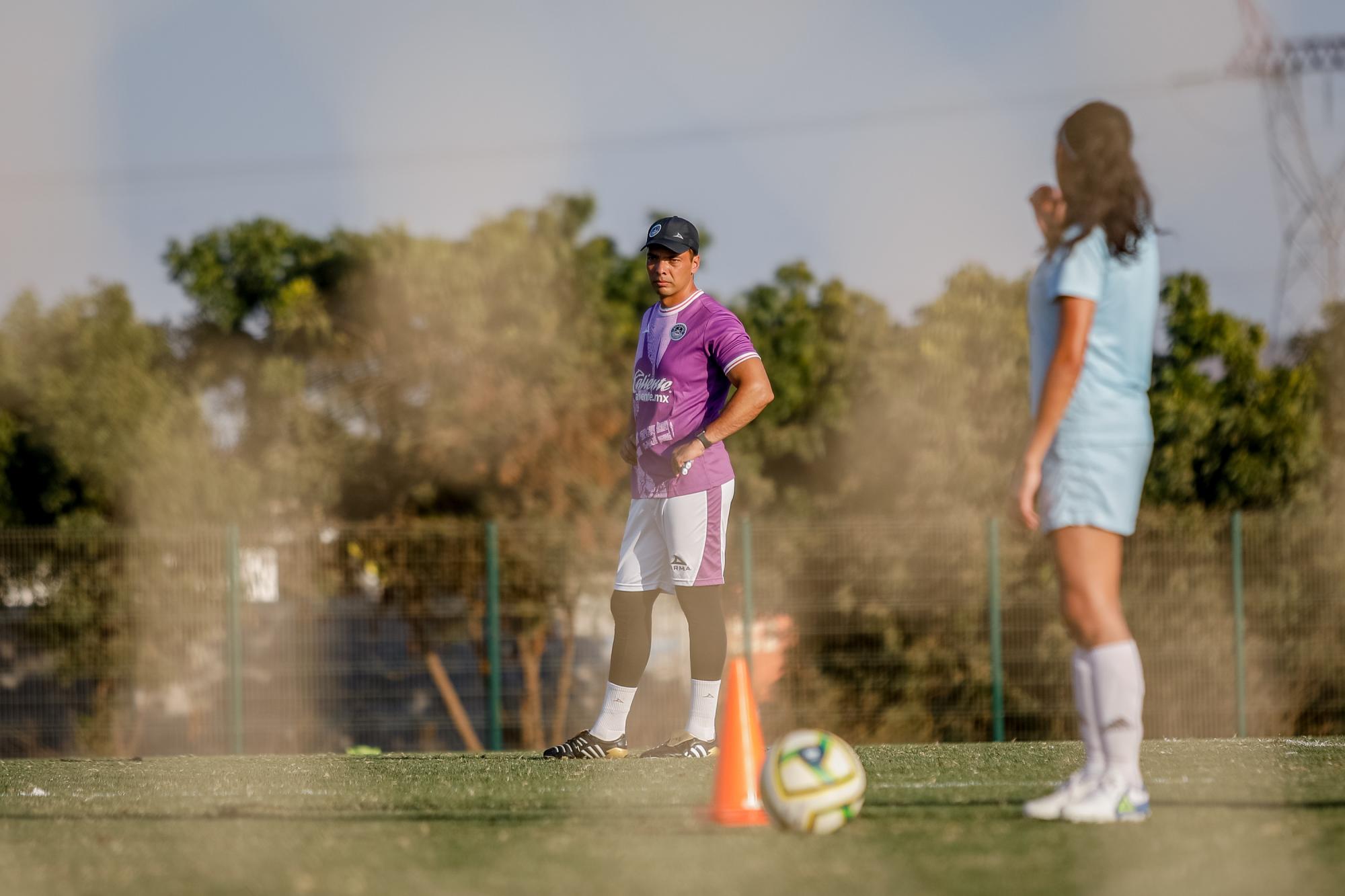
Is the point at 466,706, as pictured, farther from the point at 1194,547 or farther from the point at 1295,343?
the point at 1295,343

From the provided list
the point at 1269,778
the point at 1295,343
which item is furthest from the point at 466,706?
the point at 1295,343

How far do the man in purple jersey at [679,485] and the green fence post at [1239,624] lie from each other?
957cm

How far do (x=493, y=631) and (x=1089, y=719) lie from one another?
10468 millimetres

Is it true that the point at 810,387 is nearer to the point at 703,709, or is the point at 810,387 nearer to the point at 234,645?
the point at 234,645

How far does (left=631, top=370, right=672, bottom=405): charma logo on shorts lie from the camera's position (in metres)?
6.18

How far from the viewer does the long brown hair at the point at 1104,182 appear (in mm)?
4047

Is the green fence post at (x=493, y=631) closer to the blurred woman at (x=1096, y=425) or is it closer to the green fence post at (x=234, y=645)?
the green fence post at (x=234, y=645)

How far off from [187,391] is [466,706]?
11.4m

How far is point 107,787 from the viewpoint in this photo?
18.6ft

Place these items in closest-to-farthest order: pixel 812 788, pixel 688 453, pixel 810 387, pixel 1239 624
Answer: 1. pixel 812 788
2. pixel 688 453
3. pixel 1239 624
4. pixel 810 387

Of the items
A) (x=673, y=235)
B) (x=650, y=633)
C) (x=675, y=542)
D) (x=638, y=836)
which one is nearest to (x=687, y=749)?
(x=650, y=633)

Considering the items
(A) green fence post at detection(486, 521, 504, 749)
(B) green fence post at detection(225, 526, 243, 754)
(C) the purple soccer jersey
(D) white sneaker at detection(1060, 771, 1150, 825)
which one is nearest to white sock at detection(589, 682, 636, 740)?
(C) the purple soccer jersey

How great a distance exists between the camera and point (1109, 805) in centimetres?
391

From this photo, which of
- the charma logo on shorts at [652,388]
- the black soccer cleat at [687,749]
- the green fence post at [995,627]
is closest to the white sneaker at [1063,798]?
the black soccer cleat at [687,749]
